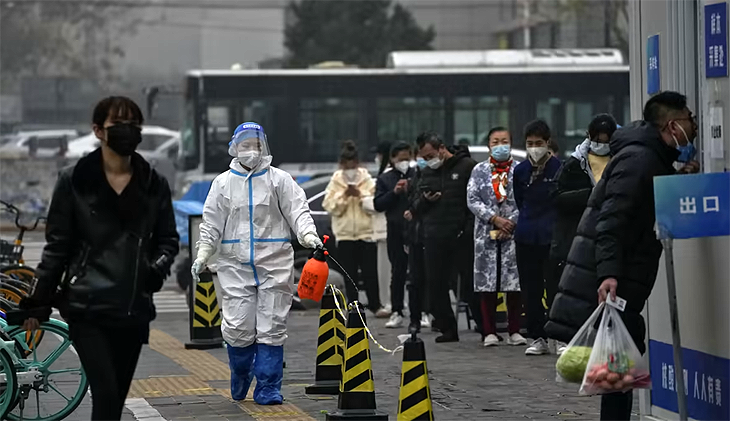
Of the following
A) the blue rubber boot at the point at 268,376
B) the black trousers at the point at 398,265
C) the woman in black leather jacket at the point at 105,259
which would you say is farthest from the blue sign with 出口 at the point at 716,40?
the black trousers at the point at 398,265

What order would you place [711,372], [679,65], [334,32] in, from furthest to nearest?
[334,32]
[679,65]
[711,372]

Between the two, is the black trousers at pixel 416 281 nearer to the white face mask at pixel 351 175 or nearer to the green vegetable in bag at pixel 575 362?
the white face mask at pixel 351 175

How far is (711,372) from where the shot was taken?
7.34 m

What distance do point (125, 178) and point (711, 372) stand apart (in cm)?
302

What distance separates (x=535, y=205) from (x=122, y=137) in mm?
6598

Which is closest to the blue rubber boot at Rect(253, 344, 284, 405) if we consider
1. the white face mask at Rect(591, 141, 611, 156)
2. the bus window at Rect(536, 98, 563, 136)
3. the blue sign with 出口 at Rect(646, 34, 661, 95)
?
the white face mask at Rect(591, 141, 611, 156)

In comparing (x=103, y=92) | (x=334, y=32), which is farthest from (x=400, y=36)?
(x=103, y=92)

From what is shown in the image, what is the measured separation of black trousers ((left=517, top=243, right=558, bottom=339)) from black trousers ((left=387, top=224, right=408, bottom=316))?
3186 mm

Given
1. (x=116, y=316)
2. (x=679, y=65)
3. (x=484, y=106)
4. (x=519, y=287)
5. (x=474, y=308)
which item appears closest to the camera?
(x=116, y=316)

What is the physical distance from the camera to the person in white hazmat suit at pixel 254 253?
1010cm

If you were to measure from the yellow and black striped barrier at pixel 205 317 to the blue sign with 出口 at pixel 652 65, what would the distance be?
20.5ft

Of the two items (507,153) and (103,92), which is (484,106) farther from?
(103,92)

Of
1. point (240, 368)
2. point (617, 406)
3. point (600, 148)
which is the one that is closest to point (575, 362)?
point (617, 406)

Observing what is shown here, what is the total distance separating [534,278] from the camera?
12.8m
